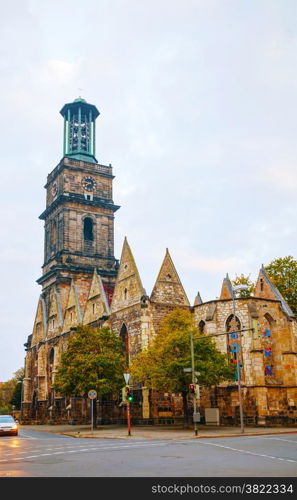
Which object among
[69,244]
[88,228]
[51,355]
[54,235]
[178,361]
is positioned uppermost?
[88,228]

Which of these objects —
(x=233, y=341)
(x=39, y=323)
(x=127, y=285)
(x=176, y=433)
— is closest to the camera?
(x=176, y=433)

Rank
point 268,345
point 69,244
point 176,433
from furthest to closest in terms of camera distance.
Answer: point 69,244, point 268,345, point 176,433

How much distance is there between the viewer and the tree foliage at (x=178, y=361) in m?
32.9

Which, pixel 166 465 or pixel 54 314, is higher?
pixel 54 314

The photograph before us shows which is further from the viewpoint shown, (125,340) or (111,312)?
(111,312)

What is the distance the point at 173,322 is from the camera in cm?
3612

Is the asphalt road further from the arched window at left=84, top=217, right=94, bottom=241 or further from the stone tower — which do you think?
the arched window at left=84, top=217, right=94, bottom=241

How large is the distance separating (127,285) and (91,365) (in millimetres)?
9843

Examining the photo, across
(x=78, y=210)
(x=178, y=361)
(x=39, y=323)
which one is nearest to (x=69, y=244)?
(x=78, y=210)

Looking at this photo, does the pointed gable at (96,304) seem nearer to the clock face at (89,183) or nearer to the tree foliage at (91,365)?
the tree foliage at (91,365)

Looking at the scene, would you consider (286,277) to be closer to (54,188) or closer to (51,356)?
(51,356)

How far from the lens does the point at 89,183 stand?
6650 centimetres
